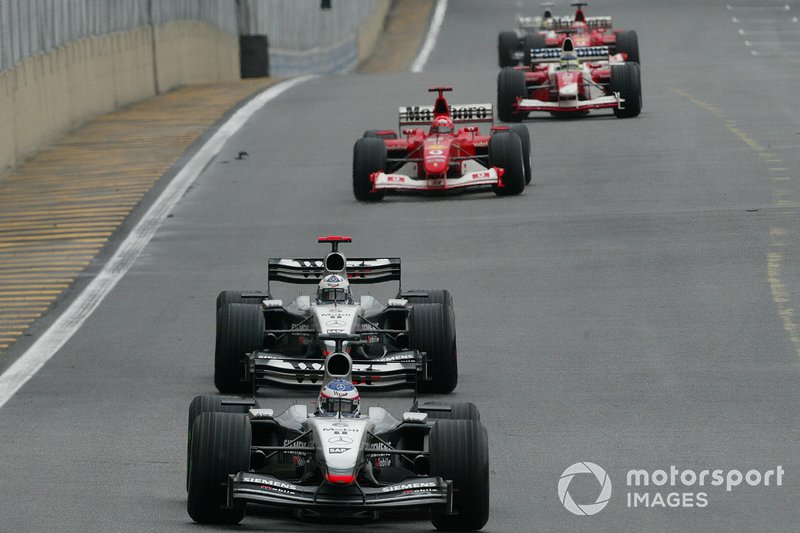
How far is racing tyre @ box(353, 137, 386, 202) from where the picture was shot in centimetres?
2550

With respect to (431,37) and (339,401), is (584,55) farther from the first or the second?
(431,37)

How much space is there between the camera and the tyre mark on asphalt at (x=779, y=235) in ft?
57.8

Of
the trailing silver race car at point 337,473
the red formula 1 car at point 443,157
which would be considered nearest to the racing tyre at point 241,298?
the trailing silver race car at point 337,473

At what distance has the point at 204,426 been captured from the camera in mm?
10461

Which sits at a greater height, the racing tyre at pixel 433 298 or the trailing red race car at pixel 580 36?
the trailing red race car at pixel 580 36

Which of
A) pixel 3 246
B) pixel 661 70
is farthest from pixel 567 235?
pixel 661 70

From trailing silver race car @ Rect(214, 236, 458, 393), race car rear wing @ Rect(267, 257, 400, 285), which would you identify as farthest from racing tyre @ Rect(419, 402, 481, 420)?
race car rear wing @ Rect(267, 257, 400, 285)

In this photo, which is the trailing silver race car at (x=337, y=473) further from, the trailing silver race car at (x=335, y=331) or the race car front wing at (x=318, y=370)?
the trailing silver race car at (x=335, y=331)

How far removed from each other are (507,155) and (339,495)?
15180 millimetres

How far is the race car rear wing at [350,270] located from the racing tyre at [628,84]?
17310 mm

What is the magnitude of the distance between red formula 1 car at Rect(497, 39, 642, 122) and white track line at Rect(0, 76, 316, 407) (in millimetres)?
5210

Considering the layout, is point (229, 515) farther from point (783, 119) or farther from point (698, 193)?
point (783, 119)

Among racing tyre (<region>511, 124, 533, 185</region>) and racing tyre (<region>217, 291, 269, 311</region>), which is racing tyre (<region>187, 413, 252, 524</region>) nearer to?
racing tyre (<region>217, 291, 269, 311</region>)

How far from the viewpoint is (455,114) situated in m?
26.1
